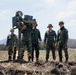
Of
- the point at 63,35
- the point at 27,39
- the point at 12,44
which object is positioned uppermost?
the point at 63,35

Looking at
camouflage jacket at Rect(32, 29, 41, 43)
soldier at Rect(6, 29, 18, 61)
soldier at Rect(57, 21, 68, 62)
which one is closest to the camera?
soldier at Rect(57, 21, 68, 62)

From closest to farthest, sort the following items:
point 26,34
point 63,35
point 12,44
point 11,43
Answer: point 26,34 < point 63,35 < point 12,44 < point 11,43

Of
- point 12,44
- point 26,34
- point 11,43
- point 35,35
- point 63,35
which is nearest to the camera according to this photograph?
point 26,34

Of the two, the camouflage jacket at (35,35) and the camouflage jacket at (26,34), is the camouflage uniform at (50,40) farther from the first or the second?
the camouflage jacket at (26,34)

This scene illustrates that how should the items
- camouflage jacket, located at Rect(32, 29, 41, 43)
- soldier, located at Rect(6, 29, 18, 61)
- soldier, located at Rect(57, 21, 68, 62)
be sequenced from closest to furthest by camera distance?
soldier, located at Rect(57, 21, 68, 62) → camouflage jacket, located at Rect(32, 29, 41, 43) → soldier, located at Rect(6, 29, 18, 61)

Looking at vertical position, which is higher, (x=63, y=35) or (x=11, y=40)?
(x=63, y=35)

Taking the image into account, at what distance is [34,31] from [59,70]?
5059 millimetres

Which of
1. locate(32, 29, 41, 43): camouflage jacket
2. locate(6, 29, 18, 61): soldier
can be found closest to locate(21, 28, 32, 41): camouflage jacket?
locate(32, 29, 41, 43): camouflage jacket

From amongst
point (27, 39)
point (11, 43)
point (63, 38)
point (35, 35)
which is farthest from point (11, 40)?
point (63, 38)

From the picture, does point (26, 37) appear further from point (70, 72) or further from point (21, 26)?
point (70, 72)

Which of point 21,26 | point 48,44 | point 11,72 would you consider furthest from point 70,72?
point 48,44

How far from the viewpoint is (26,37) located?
47.1 ft

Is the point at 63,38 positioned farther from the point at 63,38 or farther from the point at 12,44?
the point at 12,44

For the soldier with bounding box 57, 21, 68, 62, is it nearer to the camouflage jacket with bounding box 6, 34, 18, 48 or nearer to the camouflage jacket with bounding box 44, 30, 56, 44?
the camouflage jacket with bounding box 44, 30, 56, 44
